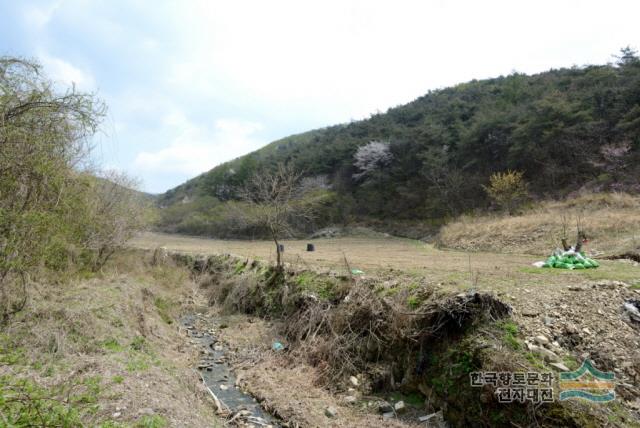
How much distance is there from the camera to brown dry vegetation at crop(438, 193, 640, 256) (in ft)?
46.5

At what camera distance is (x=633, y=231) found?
14320 millimetres

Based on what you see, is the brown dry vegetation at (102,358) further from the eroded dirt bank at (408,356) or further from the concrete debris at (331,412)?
the concrete debris at (331,412)

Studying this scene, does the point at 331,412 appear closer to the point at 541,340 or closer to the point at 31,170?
the point at 541,340

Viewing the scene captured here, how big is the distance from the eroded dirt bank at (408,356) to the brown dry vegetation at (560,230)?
782 cm

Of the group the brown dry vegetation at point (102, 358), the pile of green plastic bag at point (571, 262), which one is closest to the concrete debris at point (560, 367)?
the brown dry vegetation at point (102, 358)

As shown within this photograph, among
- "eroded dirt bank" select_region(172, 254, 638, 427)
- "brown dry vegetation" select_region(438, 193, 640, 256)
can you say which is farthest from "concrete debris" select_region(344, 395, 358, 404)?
"brown dry vegetation" select_region(438, 193, 640, 256)

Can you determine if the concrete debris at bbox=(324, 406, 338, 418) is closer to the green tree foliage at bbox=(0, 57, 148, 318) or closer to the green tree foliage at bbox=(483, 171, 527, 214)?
the green tree foliage at bbox=(0, 57, 148, 318)

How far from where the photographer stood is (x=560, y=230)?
16.3m

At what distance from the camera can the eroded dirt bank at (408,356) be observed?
18.4ft

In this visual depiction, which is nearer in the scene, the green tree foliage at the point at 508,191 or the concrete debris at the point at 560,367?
the concrete debris at the point at 560,367

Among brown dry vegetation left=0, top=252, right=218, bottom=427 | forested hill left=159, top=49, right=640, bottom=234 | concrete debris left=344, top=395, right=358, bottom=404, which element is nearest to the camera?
brown dry vegetation left=0, top=252, right=218, bottom=427

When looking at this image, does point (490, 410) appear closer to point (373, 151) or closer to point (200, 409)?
point (200, 409)

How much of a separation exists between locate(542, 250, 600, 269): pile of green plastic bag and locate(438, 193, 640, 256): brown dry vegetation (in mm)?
2822

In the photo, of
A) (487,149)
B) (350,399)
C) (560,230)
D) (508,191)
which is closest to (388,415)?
(350,399)
